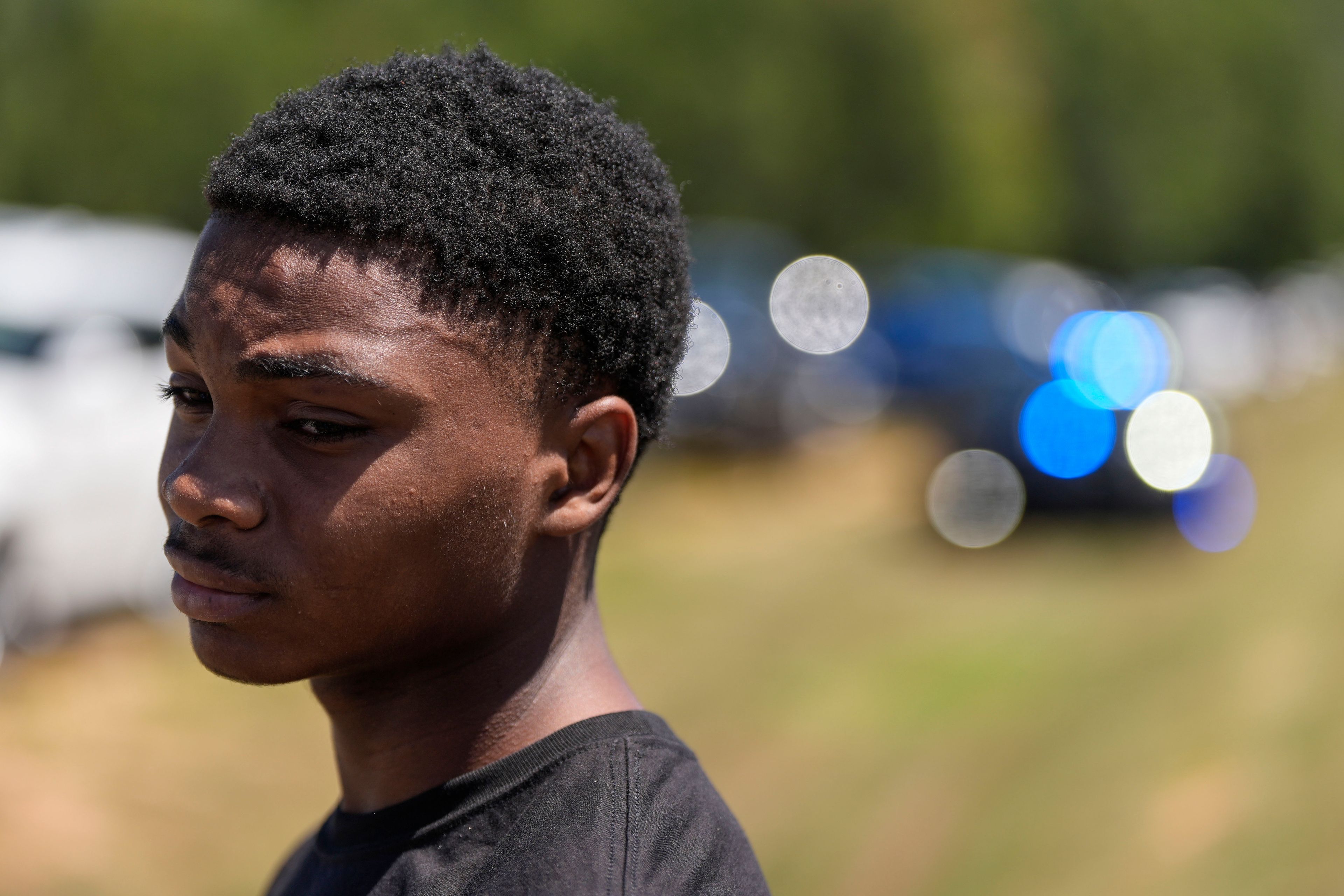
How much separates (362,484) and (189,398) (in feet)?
0.96

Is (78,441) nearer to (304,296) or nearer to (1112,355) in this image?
(304,296)

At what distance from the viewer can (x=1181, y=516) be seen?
11.5 meters

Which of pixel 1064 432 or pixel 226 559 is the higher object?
pixel 1064 432

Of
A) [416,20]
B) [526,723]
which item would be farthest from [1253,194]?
[526,723]

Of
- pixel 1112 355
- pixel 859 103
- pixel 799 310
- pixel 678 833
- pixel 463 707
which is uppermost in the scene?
pixel 859 103

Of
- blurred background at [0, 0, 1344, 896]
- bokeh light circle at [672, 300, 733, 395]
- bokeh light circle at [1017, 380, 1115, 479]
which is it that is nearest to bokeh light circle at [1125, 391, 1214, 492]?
blurred background at [0, 0, 1344, 896]

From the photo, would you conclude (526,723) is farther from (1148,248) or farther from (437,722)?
(1148,248)

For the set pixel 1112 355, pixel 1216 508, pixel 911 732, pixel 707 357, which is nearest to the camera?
pixel 911 732

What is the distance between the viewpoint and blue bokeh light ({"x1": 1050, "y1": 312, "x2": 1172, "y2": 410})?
549 inches

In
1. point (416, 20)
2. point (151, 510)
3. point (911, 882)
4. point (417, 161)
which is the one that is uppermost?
point (416, 20)

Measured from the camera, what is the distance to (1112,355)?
630 inches

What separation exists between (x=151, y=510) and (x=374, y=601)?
7.01 meters

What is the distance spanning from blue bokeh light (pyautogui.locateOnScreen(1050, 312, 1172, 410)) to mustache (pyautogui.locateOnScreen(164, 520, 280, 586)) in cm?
1210

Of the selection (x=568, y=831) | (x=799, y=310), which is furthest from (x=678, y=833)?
(x=799, y=310)
